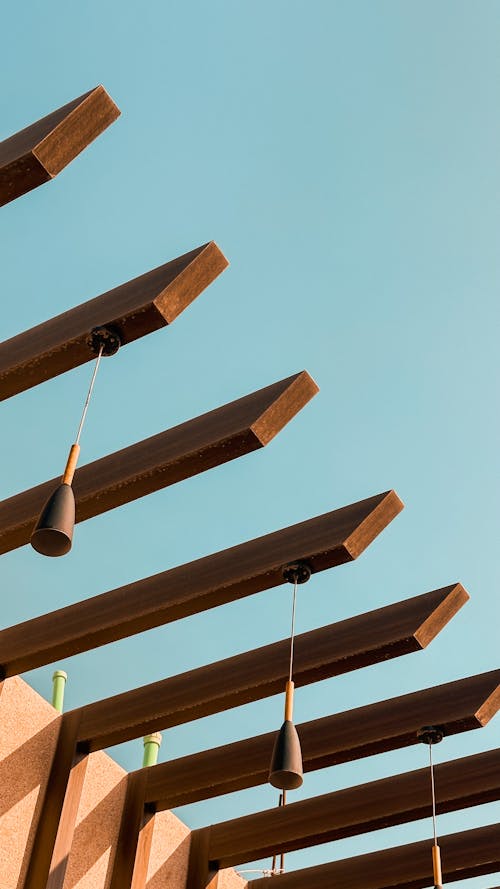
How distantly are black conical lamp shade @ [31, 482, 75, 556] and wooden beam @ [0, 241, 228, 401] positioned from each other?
3.00 feet

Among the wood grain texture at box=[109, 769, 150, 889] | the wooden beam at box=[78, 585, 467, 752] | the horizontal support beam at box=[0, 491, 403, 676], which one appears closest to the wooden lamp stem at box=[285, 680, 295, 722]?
the horizontal support beam at box=[0, 491, 403, 676]

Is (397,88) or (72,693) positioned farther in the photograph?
(397,88)

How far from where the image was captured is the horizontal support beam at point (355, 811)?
21.0 feet

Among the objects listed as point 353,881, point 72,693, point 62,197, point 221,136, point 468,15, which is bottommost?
point 353,881

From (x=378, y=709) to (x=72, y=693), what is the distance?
5.54ft

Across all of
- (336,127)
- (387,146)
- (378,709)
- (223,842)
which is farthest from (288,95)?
(223,842)

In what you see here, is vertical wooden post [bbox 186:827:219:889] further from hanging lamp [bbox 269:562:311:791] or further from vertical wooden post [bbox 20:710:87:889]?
hanging lamp [bbox 269:562:311:791]

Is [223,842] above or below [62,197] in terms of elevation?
below

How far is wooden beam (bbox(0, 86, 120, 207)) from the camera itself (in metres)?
4.21

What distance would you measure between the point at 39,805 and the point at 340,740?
1593mm

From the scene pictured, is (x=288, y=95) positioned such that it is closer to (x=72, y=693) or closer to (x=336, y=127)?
(x=336, y=127)

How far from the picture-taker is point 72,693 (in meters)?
6.68

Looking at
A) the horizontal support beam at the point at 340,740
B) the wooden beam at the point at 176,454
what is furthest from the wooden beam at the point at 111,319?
the horizontal support beam at the point at 340,740

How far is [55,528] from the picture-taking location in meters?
3.99
